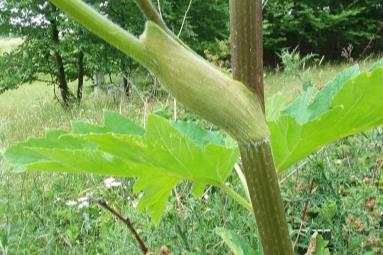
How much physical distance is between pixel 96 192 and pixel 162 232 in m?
0.91

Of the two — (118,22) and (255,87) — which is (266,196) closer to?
(255,87)

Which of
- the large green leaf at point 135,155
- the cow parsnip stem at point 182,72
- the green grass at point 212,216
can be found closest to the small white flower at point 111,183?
the green grass at point 212,216

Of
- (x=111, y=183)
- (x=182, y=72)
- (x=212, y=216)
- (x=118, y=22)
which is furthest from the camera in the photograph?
(x=118, y=22)

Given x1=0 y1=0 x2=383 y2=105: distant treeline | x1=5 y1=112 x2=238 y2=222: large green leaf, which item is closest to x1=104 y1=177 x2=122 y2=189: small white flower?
x1=5 y1=112 x2=238 y2=222: large green leaf

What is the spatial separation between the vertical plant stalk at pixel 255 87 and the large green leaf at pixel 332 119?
47 millimetres

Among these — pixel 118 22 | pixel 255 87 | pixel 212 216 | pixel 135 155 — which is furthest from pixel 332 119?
pixel 118 22

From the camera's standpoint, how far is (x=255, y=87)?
2.22 ft

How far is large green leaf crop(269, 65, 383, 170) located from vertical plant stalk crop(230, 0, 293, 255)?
47 mm

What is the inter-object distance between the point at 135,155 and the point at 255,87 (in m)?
0.15

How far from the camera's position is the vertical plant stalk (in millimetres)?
681

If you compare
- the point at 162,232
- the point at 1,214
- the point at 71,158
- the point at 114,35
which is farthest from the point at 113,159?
the point at 1,214

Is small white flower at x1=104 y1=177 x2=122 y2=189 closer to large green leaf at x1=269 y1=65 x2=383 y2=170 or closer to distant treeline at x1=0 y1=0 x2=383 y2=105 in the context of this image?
large green leaf at x1=269 y1=65 x2=383 y2=170

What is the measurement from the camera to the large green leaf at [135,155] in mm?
664

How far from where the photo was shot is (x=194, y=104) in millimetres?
644
